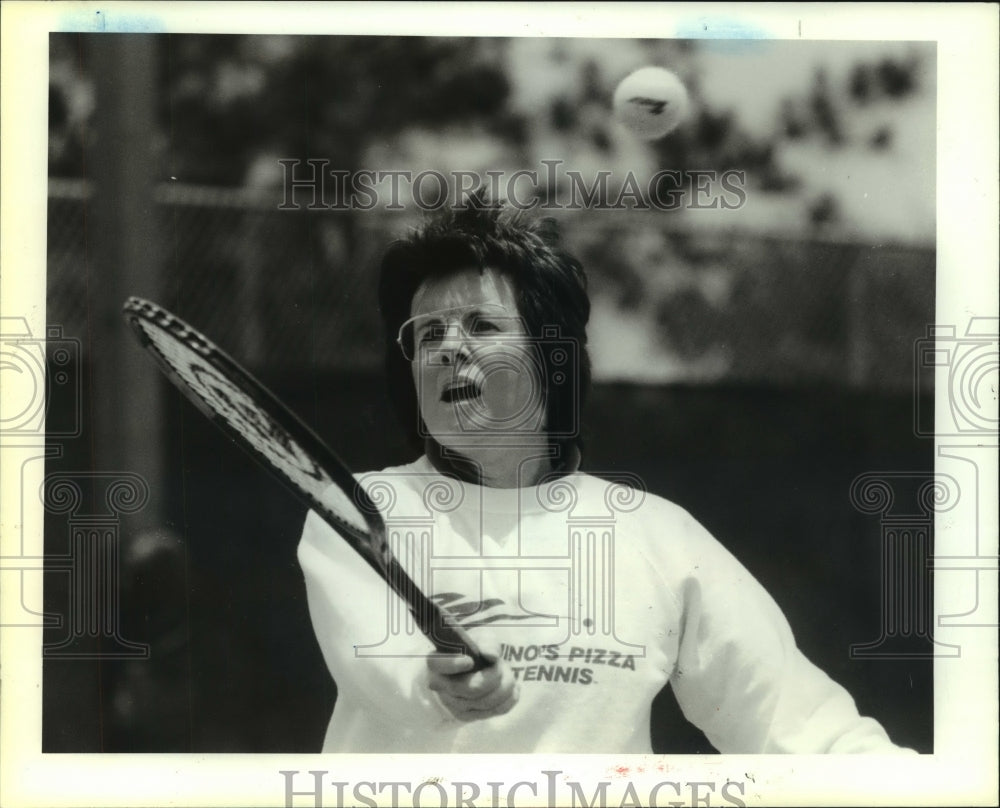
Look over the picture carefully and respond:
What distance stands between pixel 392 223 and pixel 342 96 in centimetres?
32

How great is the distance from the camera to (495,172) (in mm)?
3162

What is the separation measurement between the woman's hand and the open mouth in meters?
0.59

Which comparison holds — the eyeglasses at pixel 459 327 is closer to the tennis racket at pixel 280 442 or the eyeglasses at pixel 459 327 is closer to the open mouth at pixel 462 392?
the open mouth at pixel 462 392

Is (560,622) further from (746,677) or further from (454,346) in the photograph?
(454,346)

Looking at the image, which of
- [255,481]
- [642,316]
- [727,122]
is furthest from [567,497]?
[727,122]

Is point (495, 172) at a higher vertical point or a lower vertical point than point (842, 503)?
higher

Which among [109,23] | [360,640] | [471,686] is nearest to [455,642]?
[471,686]

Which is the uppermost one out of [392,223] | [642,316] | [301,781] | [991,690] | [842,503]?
[392,223]

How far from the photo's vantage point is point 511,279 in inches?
125

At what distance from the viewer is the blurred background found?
3.16 metres

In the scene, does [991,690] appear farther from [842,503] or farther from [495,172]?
[495,172]

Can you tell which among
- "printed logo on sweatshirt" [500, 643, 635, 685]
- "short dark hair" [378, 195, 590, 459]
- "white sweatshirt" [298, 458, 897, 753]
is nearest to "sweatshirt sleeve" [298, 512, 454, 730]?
"white sweatshirt" [298, 458, 897, 753]

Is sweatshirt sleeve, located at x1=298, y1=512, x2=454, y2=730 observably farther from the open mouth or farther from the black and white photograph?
the open mouth

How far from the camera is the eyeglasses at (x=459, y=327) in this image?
3174 millimetres
